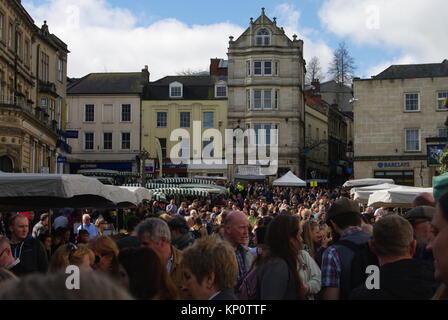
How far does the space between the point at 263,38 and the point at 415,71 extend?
13.7m

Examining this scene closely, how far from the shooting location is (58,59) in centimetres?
4716

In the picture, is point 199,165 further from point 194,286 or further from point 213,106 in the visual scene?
point 194,286

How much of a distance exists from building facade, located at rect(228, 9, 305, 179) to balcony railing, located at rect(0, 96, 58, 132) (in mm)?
20552

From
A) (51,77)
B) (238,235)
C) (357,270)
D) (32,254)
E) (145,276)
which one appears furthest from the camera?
(51,77)

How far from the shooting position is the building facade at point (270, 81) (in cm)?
5719

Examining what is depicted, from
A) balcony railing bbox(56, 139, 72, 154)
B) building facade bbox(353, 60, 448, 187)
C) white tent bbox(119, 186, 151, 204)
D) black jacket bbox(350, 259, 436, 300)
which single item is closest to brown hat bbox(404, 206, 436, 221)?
black jacket bbox(350, 259, 436, 300)

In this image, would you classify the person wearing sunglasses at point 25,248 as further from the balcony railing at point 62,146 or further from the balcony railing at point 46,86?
the balcony railing at point 62,146

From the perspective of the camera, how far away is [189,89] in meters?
60.8

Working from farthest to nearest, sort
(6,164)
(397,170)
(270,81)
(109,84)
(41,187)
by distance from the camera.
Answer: (109,84) < (270,81) < (397,170) < (6,164) < (41,187)

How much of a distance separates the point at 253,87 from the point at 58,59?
18.0 m

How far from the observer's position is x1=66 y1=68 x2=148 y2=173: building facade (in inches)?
2373

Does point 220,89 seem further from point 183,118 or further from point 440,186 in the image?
point 440,186

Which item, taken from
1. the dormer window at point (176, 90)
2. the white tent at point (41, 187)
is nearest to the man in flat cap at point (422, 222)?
the white tent at point (41, 187)

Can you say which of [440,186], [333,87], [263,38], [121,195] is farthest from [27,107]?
[333,87]
